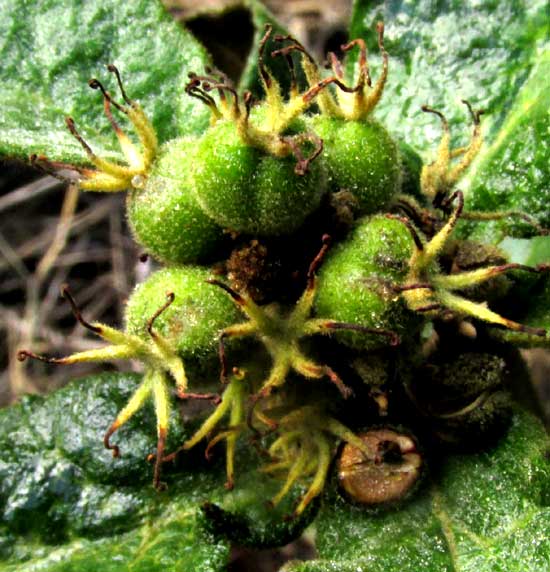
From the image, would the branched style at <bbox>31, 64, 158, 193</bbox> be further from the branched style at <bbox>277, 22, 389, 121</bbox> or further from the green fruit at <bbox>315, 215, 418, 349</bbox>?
the green fruit at <bbox>315, 215, 418, 349</bbox>

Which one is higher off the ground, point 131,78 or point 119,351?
point 131,78

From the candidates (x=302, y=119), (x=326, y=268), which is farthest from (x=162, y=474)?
(x=302, y=119)

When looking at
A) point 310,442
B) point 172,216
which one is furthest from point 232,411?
point 172,216

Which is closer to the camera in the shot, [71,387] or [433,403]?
[433,403]

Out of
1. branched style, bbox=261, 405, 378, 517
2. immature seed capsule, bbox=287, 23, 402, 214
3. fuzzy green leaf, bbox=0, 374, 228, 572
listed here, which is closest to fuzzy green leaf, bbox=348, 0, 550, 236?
immature seed capsule, bbox=287, 23, 402, 214

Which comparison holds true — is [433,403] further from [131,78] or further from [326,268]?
[131,78]

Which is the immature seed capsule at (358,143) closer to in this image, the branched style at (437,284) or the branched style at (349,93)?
the branched style at (349,93)

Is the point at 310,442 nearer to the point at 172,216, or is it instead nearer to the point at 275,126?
the point at 172,216
